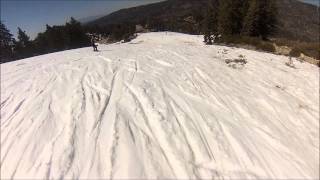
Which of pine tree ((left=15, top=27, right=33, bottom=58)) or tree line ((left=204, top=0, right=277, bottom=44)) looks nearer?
tree line ((left=204, top=0, right=277, bottom=44))

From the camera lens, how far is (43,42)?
81562mm

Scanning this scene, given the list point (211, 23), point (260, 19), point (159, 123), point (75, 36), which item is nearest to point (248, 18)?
point (260, 19)

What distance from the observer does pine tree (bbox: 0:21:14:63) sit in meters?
74.7

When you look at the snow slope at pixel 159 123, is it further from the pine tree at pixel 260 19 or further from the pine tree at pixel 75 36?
the pine tree at pixel 75 36

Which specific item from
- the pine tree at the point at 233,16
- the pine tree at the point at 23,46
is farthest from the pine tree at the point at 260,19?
the pine tree at the point at 23,46

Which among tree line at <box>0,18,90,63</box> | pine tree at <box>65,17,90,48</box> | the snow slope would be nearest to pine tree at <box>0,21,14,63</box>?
tree line at <box>0,18,90,63</box>

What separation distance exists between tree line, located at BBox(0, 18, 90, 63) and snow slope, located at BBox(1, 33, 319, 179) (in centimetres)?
6483

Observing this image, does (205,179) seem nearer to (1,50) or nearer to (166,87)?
(166,87)

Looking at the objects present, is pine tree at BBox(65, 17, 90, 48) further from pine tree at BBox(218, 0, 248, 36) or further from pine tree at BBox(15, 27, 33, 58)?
pine tree at BBox(218, 0, 248, 36)

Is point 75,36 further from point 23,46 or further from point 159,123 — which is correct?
point 159,123

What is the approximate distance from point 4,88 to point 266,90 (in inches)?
443

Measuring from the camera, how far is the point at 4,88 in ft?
45.1

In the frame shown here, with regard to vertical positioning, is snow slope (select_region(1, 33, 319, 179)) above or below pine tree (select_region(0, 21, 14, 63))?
above

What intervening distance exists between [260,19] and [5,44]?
206 ft
